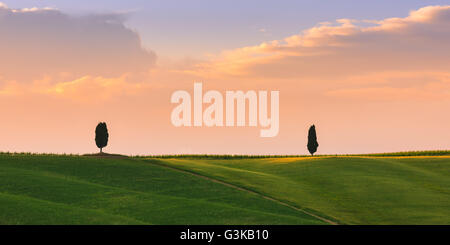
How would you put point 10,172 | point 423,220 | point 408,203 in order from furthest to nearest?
1. point 10,172
2. point 408,203
3. point 423,220

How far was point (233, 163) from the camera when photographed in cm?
7444

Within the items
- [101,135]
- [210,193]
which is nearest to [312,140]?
[101,135]

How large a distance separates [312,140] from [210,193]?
53.7 m

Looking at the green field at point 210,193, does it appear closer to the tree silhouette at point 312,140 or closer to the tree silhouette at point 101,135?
Result: the tree silhouette at point 101,135

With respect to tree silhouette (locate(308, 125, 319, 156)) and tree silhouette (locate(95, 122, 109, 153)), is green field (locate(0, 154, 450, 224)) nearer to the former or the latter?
tree silhouette (locate(95, 122, 109, 153))

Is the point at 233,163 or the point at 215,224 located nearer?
the point at 215,224

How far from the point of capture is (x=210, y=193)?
4438cm

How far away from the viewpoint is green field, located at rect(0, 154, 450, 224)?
35344 millimetres

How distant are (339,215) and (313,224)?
6443mm

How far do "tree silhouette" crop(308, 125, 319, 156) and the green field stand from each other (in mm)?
28236

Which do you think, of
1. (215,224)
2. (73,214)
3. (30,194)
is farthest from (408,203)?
(30,194)

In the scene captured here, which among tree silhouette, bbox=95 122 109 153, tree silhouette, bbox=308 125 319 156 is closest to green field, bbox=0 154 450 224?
tree silhouette, bbox=95 122 109 153

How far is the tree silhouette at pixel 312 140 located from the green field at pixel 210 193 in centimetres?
2824
